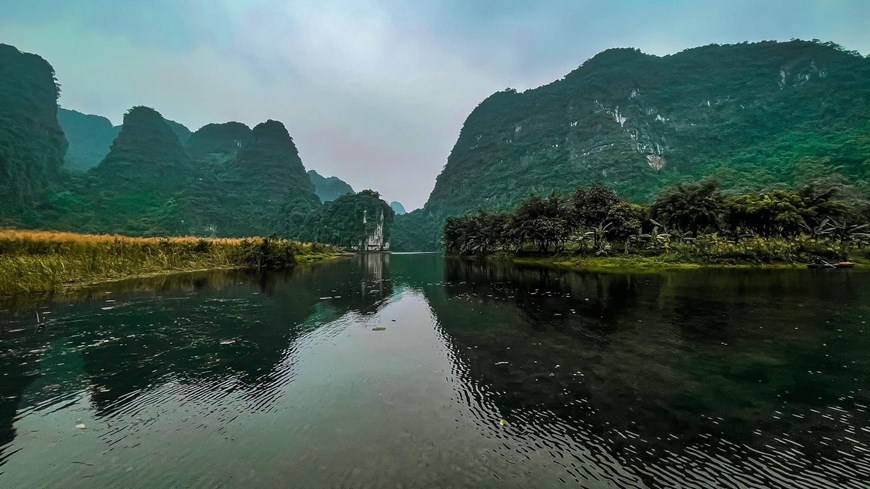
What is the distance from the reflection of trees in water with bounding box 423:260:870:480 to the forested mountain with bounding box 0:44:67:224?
472ft

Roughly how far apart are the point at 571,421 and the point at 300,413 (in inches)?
225

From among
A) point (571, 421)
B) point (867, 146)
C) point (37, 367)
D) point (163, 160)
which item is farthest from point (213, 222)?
point (867, 146)

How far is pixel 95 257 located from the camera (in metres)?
27.0

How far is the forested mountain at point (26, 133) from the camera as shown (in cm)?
10369

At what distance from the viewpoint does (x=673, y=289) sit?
2509 centimetres

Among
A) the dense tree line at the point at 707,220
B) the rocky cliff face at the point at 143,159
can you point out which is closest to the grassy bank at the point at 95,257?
the dense tree line at the point at 707,220

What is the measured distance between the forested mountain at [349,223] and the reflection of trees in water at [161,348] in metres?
149

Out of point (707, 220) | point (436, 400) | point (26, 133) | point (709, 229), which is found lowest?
point (436, 400)

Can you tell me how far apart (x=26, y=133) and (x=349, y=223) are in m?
122

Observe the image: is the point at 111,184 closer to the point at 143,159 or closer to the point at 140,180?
the point at 140,180

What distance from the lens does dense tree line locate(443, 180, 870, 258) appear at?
4650 cm

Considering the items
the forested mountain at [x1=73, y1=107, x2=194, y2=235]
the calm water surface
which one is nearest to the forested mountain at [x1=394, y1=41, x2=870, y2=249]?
the calm water surface

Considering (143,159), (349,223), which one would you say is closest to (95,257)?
(349,223)

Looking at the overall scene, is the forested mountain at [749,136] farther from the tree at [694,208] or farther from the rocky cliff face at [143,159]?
the rocky cliff face at [143,159]
